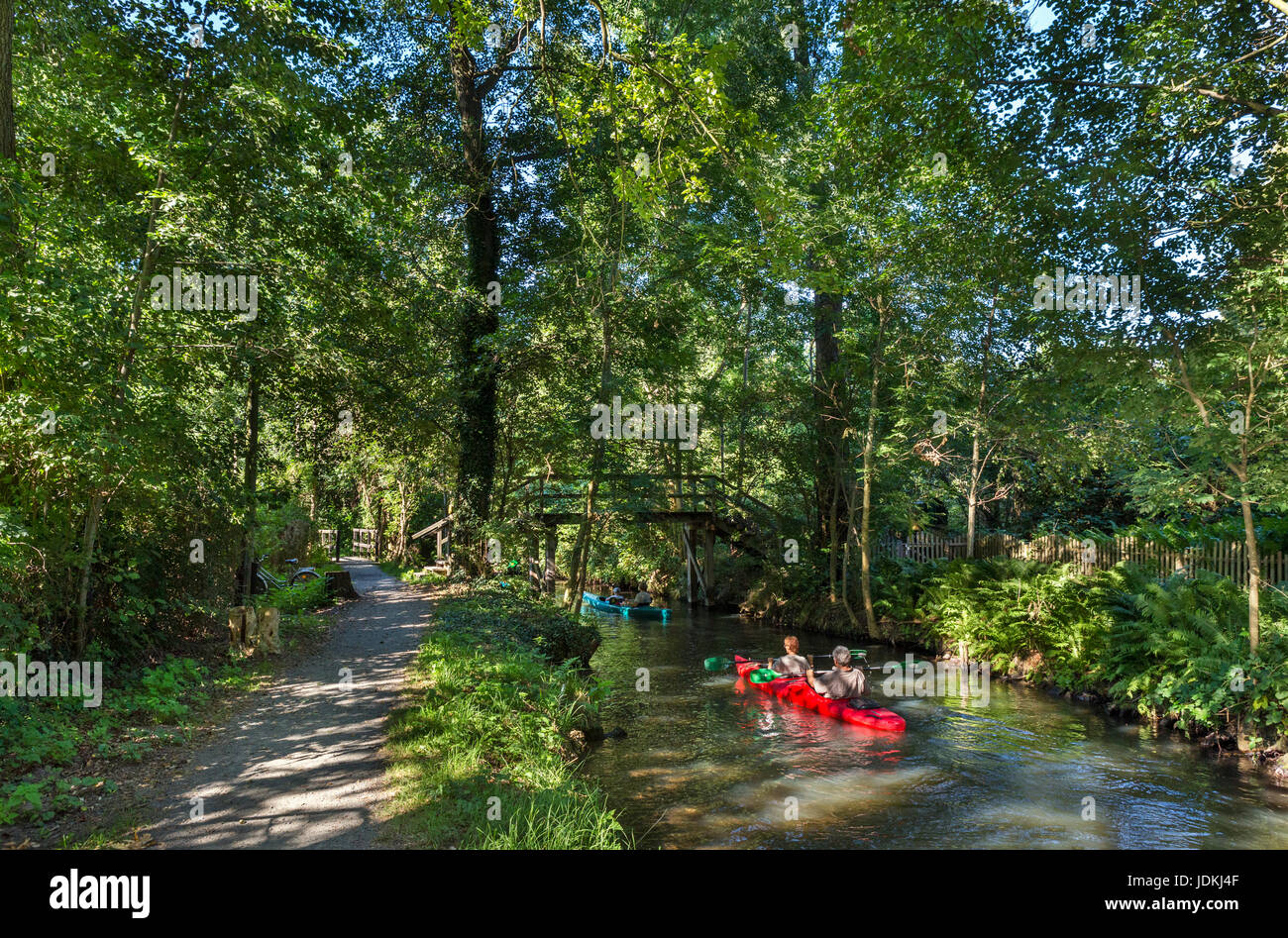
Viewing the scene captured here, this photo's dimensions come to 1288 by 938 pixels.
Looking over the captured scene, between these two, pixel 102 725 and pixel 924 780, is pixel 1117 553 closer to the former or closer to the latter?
pixel 924 780

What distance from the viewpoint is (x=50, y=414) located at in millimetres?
6383

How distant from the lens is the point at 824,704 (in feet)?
39.2

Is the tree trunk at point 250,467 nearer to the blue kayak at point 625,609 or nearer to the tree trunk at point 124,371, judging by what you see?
the tree trunk at point 124,371

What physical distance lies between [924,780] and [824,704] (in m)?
3.06

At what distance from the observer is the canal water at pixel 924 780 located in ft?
23.9

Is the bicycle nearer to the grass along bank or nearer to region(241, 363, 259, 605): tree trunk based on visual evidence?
region(241, 363, 259, 605): tree trunk

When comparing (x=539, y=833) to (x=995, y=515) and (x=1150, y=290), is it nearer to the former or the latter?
(x=1150, y=290)

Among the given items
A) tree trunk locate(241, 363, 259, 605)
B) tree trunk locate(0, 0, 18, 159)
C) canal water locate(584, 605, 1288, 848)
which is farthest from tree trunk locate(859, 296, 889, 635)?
tree trunk locate(0, 0, 18, 159)

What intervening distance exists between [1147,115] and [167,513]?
15.0 m

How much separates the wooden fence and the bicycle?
16.6 m

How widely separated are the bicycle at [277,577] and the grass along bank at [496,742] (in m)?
3.71

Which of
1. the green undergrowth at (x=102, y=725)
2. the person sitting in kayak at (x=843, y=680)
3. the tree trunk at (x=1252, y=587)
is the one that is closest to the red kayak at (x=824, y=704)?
the person sitting in kayak at (x=843, y=680)

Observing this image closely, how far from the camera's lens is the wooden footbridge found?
694 inches

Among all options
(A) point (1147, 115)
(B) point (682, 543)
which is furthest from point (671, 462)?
(A) point (1147, 115)
